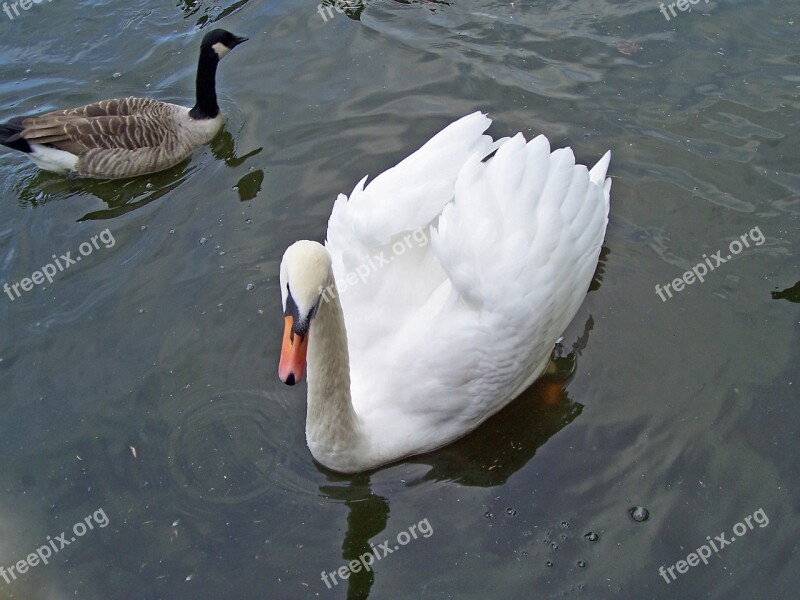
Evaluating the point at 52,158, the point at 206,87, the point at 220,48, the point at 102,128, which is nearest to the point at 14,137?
the point at 52,158

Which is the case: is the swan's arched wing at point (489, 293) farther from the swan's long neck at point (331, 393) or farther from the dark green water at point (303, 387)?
the dark green water at point (303, 387)

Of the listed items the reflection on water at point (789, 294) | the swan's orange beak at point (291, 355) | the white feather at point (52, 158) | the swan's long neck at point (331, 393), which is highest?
the swan's orange beak at point (291, 355)

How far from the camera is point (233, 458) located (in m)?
5.43

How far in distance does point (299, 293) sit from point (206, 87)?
453cm

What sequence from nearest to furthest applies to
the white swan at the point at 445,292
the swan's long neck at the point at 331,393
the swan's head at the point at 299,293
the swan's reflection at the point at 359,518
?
the swan's head at the point at 299,293, the swan's long neck at the point at 331,393, the white swan at the point at 445,292, the swan's reflection at the point at 359,518

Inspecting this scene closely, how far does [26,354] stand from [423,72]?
4.36 m

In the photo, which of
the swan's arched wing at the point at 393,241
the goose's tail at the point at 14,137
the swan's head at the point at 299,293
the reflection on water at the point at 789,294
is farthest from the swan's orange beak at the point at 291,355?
the goose's tail at the point at 14,137

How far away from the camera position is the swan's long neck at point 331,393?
4.43 meters

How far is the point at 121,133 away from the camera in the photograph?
773cm

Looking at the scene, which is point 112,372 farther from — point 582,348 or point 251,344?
point 582,348

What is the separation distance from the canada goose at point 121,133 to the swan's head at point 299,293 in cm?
422

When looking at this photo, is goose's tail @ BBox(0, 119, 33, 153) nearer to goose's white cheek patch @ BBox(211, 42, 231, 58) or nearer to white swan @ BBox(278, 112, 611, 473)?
goose's white cheek patch @ BBox(211, 42, 231, 58)

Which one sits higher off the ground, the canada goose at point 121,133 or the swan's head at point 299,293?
the swan's head at point 299,293

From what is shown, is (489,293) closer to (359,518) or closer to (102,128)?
(359,518)
